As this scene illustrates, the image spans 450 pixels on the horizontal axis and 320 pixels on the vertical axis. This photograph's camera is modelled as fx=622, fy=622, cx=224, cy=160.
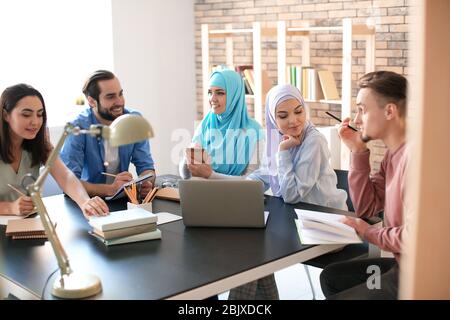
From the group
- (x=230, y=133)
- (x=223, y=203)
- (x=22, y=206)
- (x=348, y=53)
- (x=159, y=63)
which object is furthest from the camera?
(x=159, y=63)

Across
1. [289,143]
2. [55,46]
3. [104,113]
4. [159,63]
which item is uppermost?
[55,46]

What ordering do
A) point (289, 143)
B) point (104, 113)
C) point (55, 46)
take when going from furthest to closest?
point (55, 46) < point (104, 113) < point (289, 143)

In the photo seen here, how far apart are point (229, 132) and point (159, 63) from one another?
292cm

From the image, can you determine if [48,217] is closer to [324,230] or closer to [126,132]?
[126,132]

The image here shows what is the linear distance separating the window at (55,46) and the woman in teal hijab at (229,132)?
2.34 meters

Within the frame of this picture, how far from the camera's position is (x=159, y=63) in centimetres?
635

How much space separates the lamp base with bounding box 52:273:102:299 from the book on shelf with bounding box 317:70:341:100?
12.2 ft

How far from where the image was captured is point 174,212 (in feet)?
8.46

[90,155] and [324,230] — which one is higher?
[90,155]

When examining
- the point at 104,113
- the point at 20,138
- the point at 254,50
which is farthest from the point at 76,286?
the point at 254,50

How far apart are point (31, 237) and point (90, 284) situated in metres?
0.64

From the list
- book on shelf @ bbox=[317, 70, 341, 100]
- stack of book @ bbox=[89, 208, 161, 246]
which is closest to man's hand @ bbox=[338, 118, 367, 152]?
stack of book @ bbox=[89, 208, 161, 246]
